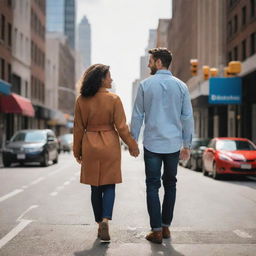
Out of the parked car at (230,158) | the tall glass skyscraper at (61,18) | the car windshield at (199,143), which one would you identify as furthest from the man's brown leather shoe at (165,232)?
the tall glass skyscraper at (61,18)

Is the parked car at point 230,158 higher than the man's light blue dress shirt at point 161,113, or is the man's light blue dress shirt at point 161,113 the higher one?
the man's light blue dress shirt at point 161,113

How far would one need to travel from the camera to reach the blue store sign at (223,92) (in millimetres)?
34375

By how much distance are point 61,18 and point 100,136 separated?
174536mm

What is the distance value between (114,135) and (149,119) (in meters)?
0.42

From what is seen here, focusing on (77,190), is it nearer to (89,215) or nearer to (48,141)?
(89,215)

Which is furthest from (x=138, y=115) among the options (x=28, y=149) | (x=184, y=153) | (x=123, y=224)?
(x=28, y=149)

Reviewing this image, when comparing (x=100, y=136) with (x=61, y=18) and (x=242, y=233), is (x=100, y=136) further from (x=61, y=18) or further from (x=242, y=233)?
(x=61, y=18)

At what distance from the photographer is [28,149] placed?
23.2 meters

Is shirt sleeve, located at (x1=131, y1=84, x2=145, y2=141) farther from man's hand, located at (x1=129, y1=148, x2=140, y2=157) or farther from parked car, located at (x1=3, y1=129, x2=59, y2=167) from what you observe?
parked car, located at (x1=3, y1=129, x2=59, y2=167)

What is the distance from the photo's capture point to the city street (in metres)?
5.86

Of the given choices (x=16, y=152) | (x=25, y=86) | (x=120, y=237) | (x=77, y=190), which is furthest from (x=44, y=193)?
(x=25, y=86)

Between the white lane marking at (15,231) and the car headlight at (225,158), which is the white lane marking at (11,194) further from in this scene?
the car headlight at (225,158)

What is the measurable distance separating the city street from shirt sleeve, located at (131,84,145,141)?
118 cm

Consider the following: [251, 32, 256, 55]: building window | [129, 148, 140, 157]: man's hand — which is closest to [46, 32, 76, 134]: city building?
[251, 32, 256, 55]: building window
